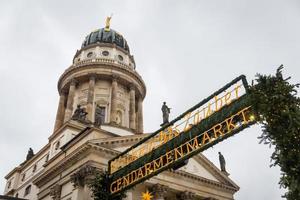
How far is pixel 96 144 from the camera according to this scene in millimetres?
28703

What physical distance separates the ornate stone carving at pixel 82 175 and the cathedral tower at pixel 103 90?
13.3 metres

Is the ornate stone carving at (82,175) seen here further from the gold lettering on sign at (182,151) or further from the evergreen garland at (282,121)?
the evergreen garland at (282,121)

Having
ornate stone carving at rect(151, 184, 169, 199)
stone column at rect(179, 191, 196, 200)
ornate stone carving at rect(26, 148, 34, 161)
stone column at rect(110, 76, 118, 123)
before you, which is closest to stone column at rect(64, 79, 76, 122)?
stone column at rect(110, 76, 118, 123)

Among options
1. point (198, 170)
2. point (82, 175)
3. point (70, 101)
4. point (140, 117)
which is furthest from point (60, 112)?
point (198, 170)

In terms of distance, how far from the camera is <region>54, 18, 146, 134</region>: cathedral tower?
4338 centimetres

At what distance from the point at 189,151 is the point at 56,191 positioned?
20.3 metres

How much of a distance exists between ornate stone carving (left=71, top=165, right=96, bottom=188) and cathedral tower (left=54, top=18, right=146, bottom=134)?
13268mm

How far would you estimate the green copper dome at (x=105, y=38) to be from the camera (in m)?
53.2

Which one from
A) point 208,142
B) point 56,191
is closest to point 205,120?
point 208,142

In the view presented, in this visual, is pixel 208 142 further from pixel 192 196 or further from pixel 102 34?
pixel 102 34

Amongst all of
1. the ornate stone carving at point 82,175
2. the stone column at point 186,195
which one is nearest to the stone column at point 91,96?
the ornate stone carving at point 82,175

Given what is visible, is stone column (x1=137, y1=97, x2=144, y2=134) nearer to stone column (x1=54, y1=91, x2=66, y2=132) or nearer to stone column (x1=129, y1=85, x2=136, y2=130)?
stone column (x1=129, y1=85, x2=136, y2=130)

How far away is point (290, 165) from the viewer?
349 inches

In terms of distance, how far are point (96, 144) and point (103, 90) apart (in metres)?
17.9
